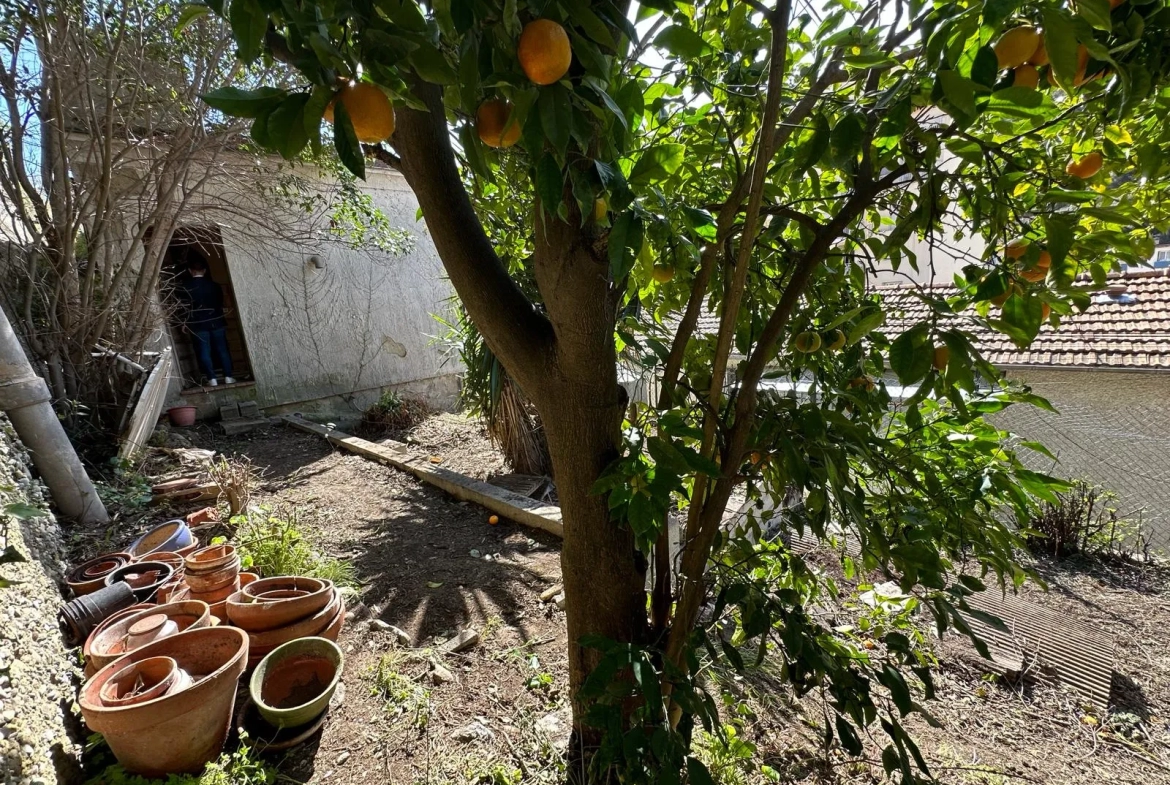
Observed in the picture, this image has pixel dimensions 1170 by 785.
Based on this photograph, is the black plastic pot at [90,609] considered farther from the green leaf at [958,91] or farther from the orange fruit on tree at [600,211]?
the green leaf at [958,91]

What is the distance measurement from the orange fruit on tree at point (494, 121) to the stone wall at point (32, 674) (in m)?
1.40

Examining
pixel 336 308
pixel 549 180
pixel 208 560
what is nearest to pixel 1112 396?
pixel 549 180

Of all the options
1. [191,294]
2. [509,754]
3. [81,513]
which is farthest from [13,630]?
[191,294]

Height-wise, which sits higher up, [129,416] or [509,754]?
[129,416]

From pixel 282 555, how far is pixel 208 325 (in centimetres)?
585

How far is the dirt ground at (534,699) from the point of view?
5.80ft

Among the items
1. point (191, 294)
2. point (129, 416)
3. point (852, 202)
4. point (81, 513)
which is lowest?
point (81, 513)

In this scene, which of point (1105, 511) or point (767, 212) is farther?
point (1105, 511)

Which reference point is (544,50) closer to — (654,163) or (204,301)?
(654,163)

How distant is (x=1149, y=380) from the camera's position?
14.4 ft

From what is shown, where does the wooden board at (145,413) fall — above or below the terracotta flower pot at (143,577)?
above

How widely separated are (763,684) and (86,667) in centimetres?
266

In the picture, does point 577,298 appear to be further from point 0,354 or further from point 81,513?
point 81,513

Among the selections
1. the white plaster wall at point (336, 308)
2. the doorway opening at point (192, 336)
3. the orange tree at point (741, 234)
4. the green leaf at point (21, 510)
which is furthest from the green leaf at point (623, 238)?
the doorway opening at point (192, 336)
